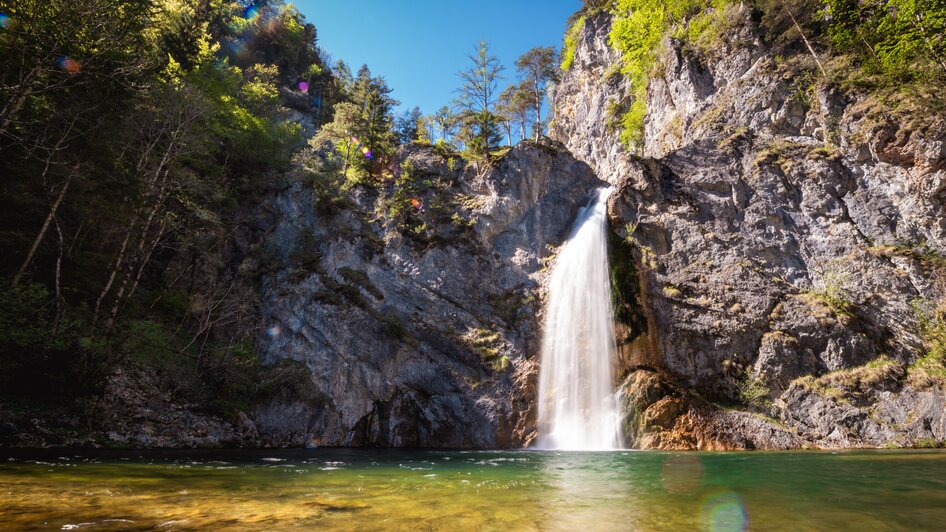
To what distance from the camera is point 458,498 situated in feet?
15.9

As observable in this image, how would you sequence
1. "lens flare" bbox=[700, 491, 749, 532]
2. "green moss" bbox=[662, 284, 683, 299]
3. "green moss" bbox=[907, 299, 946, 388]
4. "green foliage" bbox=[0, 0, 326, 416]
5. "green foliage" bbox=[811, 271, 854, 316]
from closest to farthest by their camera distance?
"lens flare" bbox=[700, 491, 749, 532] < "green foliage" bbox=[0, 0, 326, 416] < "green moss" bbox=[907, 299, 946, 388] < "green foliage" bbox=[811, 271, 854, 316] < "green moss" bbox=[662, 284, 683, 299]

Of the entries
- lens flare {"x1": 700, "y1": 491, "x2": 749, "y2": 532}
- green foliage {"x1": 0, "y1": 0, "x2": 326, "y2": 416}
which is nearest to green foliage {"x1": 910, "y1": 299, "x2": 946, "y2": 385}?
lens flare {"x1": 700, "y1": 491, "x2": 749, "y2": 532}

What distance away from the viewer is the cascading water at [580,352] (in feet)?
52.4

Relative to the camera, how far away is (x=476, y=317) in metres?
19.5

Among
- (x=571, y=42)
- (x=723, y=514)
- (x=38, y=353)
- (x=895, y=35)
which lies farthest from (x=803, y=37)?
(x=38, y=353)

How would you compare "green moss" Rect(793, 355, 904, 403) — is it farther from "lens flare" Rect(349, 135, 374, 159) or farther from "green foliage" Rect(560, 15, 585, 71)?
"green foliage" Rect(560, 15, 585, 71)

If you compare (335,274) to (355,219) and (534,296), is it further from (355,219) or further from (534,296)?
(534,296)

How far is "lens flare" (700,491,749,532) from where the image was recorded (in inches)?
141

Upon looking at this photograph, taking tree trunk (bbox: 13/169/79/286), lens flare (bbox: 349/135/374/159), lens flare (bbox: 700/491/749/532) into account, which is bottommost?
lens flare (bbox: 700/491/749/532)

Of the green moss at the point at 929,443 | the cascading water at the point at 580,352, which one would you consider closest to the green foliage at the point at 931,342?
the green moss at the point at 929,443

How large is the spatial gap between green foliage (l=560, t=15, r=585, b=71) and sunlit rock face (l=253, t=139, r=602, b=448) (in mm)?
18628

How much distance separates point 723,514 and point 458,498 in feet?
8.61

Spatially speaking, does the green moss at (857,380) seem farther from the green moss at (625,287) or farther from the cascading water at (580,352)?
the cascading water at (580,352)

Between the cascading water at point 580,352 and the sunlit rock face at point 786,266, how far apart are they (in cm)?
94
